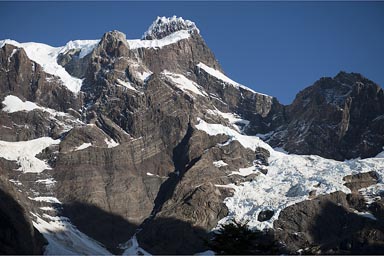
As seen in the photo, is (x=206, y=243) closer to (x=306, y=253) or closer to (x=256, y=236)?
(x=256, y=236)

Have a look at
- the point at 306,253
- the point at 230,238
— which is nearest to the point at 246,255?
the point at 230,238

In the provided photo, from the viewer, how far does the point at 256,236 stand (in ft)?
264

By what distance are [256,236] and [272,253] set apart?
2.54 meters

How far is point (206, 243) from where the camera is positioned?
81.8 metres

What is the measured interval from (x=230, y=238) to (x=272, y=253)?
4.35 metres

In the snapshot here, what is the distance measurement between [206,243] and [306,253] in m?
10.9

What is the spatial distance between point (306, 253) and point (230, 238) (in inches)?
384

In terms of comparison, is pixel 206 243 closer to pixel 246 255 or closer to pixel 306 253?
pixel 246 255

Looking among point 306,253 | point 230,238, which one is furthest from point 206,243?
point 306,253

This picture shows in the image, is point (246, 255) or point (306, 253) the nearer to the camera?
point (246, 255)

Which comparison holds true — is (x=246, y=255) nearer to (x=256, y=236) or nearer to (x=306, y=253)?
(x=256, y=236)

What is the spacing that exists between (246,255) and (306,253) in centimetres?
883

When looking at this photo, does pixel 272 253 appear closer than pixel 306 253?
Yes

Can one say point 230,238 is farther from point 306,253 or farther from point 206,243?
point 306,253
